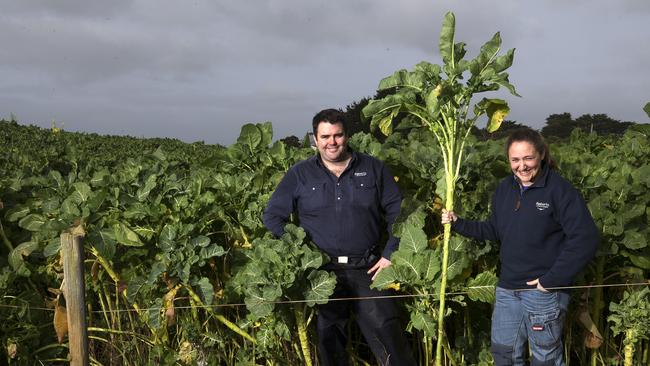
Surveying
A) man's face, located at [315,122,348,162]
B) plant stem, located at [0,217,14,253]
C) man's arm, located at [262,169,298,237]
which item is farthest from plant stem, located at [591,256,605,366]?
plant stem, located at [0,217,14,253]

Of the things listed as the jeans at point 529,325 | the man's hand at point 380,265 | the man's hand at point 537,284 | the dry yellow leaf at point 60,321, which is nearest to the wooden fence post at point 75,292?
the dry yellow leaf at point 60,321

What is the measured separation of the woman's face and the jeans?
565mm

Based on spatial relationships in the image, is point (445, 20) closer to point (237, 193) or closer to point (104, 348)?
point (237, 193)

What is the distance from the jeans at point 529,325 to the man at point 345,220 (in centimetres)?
55

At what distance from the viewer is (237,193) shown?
4117 millimetres

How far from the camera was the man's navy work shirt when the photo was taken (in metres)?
3.67

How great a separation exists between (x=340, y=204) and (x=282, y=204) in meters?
0.34

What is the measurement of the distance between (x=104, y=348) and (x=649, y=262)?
3501mm

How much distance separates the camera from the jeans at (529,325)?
129 inches

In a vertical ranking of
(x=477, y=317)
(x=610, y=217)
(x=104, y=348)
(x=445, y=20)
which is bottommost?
(x=104, y=348)

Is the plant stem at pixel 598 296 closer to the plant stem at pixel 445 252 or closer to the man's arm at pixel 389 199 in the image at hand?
the plant stem at pixel 445 252

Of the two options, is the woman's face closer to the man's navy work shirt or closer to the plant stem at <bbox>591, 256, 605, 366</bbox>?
the man's navy work shirt

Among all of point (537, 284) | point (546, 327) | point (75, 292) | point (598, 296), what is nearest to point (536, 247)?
point (537, 284)

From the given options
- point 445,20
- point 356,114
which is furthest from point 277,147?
point 356,114
